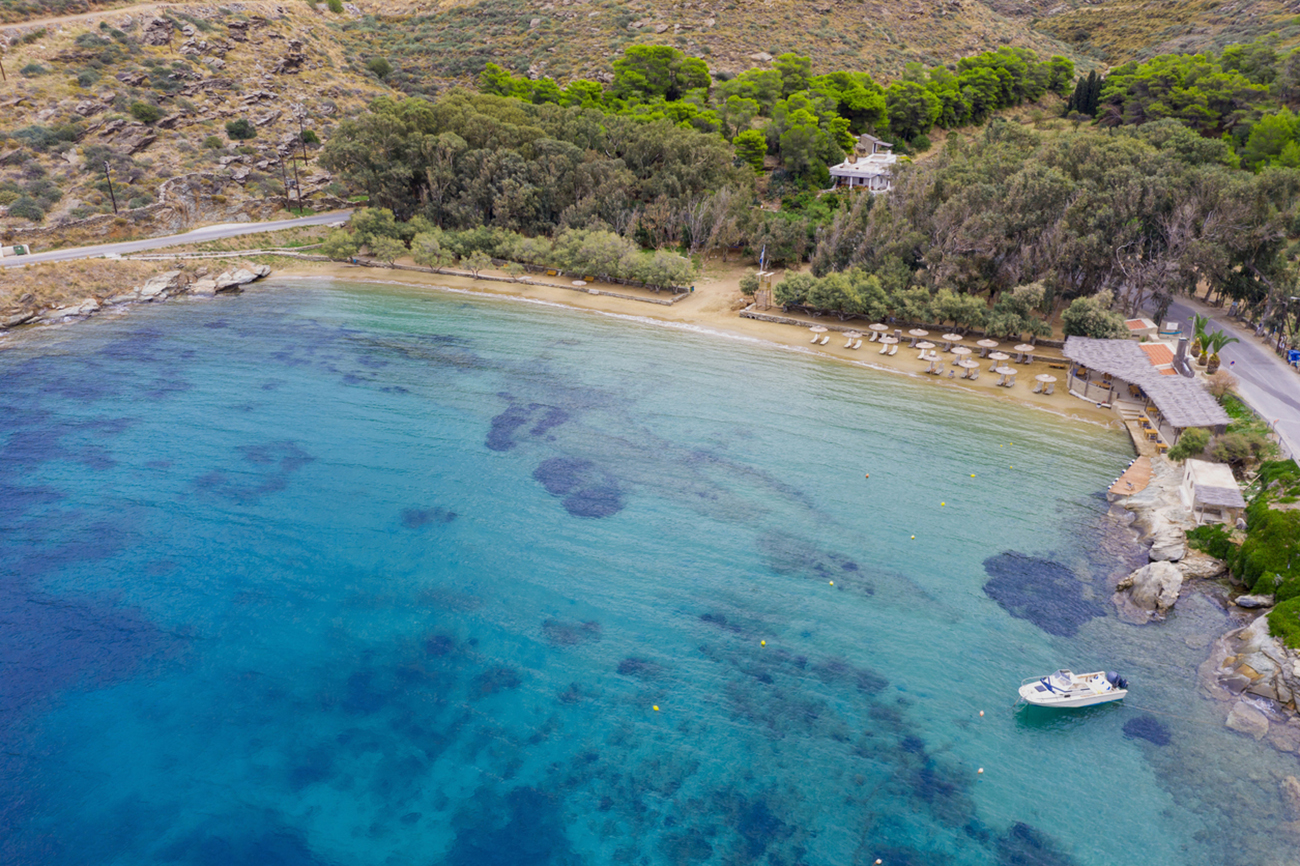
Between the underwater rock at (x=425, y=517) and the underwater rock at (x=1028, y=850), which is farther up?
the underwater rock at (x=425, y=517)

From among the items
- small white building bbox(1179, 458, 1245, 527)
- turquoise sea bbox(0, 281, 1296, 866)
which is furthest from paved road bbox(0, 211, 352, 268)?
small white building bbox(1179, 458, 1245, 527)

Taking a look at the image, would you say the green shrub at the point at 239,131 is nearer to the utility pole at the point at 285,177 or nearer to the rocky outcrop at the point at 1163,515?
the utility pole at the point at 285,177

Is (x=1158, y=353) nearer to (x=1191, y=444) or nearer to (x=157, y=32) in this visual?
(x=1191, y=444)

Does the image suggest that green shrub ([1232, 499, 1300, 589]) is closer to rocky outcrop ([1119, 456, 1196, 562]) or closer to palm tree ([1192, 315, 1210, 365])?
rocky outcrop ([1119, 456, 1196, 562])

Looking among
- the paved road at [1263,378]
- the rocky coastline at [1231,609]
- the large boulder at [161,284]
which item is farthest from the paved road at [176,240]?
the paved road at [1263,378]

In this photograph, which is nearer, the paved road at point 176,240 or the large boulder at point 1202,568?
the large boulder at point 1202,568

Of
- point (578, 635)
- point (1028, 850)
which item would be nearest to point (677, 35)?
point (578, 635)
